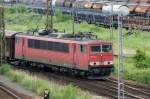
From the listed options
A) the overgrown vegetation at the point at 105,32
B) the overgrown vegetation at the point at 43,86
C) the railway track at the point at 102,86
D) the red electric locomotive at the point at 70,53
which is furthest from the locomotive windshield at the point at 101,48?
the overgrown vegetation at the point at 43,86

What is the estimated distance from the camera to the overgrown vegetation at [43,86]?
25719 millimetres

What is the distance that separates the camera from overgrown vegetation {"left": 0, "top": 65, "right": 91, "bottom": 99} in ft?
84.4

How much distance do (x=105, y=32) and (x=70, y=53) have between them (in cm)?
2845

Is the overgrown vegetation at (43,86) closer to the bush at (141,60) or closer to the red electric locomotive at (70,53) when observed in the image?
the red electric locomotive at (70,53)

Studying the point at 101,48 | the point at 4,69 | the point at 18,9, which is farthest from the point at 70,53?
the point at 18,9

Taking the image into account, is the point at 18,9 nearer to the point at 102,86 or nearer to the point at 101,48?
the point at 101,48

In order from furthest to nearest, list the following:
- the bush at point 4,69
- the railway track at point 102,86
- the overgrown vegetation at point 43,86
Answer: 1. the bush at point 4,69
2. the railway track at point 102,86
3. the overgrown vegetation at point 43,86

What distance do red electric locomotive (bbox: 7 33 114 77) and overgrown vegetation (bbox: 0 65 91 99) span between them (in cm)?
316

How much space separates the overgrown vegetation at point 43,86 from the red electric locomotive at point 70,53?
3158 mm

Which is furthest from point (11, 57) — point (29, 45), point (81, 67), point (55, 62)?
point (81, 67)

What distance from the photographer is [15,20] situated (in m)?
90.1

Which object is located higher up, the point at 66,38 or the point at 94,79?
the point at 66,38

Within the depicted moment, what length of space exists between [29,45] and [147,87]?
12.8m

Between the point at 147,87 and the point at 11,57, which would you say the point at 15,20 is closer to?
the point at 11,57
